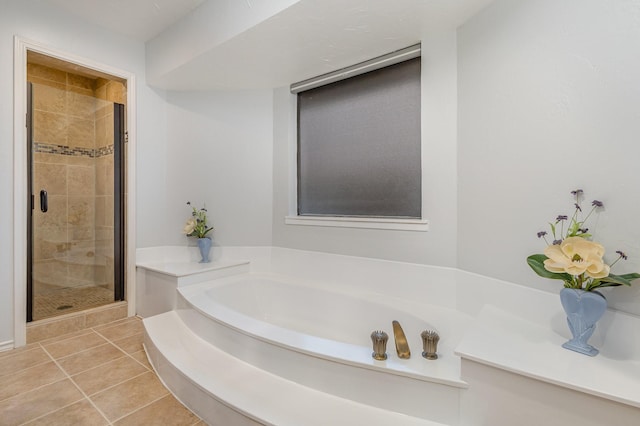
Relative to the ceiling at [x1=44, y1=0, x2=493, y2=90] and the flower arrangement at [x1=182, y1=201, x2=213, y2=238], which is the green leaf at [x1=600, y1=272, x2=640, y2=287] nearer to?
the ceiling at [x1=44, y1=0, x2=493, y2=90]

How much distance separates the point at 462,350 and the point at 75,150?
3656 mm

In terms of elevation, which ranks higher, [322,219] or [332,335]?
[322,219]

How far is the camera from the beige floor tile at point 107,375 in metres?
1.56

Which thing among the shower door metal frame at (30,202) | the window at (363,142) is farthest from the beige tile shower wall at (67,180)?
the window at (363,142)

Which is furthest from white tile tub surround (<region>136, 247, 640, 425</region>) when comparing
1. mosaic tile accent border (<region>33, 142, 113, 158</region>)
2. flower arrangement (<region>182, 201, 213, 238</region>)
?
mosaic tile accent border (<region>33, 142, 113, 158</region>)

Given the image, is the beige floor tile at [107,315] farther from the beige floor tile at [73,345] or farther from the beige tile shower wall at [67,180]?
the beige tile shower wall at [67,180]

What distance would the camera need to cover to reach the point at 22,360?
1815mm

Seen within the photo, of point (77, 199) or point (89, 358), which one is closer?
point (89, 358)

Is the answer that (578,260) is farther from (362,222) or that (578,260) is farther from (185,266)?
(185,266)

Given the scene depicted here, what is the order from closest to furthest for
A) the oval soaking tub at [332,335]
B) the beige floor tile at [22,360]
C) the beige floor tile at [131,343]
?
the oval soaking tub at [332,335]
the beige floor tile at [22,360]
the beige floor tile at [131,343]

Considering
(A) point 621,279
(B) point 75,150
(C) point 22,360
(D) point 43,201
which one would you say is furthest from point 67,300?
(A) point 621,279

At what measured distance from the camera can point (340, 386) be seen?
1.22 meters

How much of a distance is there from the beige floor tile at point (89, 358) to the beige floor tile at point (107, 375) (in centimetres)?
6

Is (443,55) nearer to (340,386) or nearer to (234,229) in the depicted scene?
(340,386)
